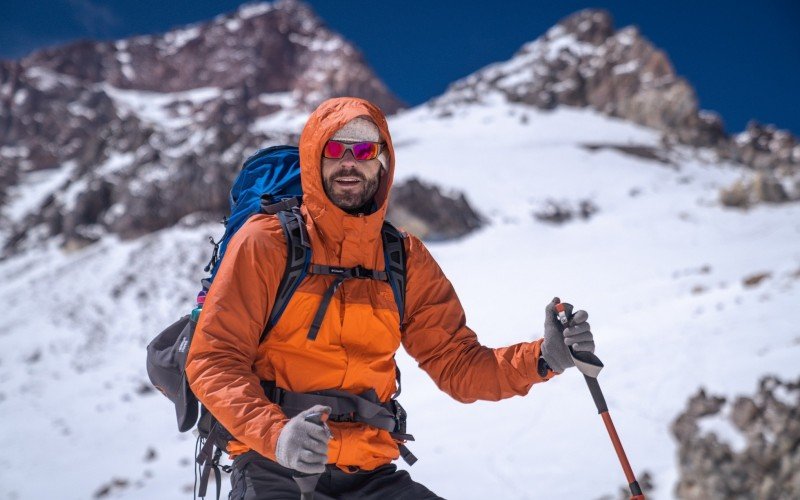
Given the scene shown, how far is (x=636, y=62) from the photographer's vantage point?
7069 centimetres

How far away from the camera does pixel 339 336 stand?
2.64 m

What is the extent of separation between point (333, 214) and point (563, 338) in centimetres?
121

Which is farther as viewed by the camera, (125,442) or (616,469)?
(125,442)

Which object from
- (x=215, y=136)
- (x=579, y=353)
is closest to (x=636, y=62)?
(x=215, y=136)

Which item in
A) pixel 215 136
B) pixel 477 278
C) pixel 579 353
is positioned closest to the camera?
pixel 579 353

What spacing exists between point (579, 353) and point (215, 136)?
3226 centimetres

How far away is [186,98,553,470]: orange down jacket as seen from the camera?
2352 mm

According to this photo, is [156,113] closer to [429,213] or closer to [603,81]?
[603,81]

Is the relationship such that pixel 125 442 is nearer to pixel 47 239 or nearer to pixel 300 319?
pixel 300 319

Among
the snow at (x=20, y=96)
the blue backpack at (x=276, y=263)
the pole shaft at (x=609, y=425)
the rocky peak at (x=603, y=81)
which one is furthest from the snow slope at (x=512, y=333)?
the snow at (x=20, y=96)

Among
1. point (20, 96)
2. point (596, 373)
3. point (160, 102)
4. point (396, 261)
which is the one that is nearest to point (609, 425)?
point (596, 373)

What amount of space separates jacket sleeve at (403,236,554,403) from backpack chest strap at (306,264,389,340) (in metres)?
0.32

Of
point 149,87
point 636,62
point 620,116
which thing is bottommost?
point 620,116

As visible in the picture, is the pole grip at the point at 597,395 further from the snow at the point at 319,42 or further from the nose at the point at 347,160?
the snow at the point at 319,42
